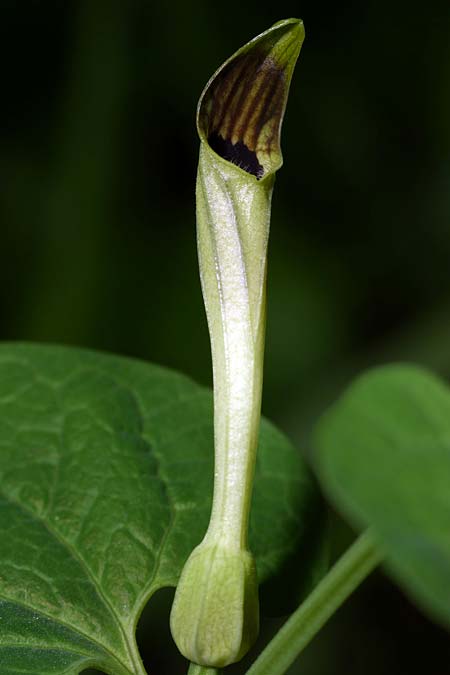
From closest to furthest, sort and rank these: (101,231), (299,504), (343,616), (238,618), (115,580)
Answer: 1. (238,618)
2. (115,580)
3. (299,504)
4. (343,616)
5. (101,231)

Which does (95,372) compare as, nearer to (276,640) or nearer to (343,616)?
(276,640)

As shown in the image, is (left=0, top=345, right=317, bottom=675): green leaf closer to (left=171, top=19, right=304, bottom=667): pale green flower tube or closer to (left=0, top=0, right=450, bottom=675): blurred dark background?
(left=171, top=19, right=304, bottom=667): pale green flower tube

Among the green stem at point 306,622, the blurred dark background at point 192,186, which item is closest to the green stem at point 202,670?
the green stem at point 306,622

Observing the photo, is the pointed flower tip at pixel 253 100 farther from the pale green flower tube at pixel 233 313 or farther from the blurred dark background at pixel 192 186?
the blurred dark background at pixel 192 186

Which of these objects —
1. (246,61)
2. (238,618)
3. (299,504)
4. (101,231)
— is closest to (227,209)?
(246,61)

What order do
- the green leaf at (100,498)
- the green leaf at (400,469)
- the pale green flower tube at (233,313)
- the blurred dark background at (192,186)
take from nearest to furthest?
the green leaf at (400,469) < the pale green flower tube at (233,313) < the green leaf at (100,498) < the blurred dark background at (192,186)

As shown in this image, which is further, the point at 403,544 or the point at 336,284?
the point at 336,284

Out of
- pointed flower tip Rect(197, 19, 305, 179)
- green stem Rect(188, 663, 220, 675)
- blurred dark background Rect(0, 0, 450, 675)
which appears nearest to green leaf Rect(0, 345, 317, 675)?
green stem Rect(188, 663, 220, 675)
